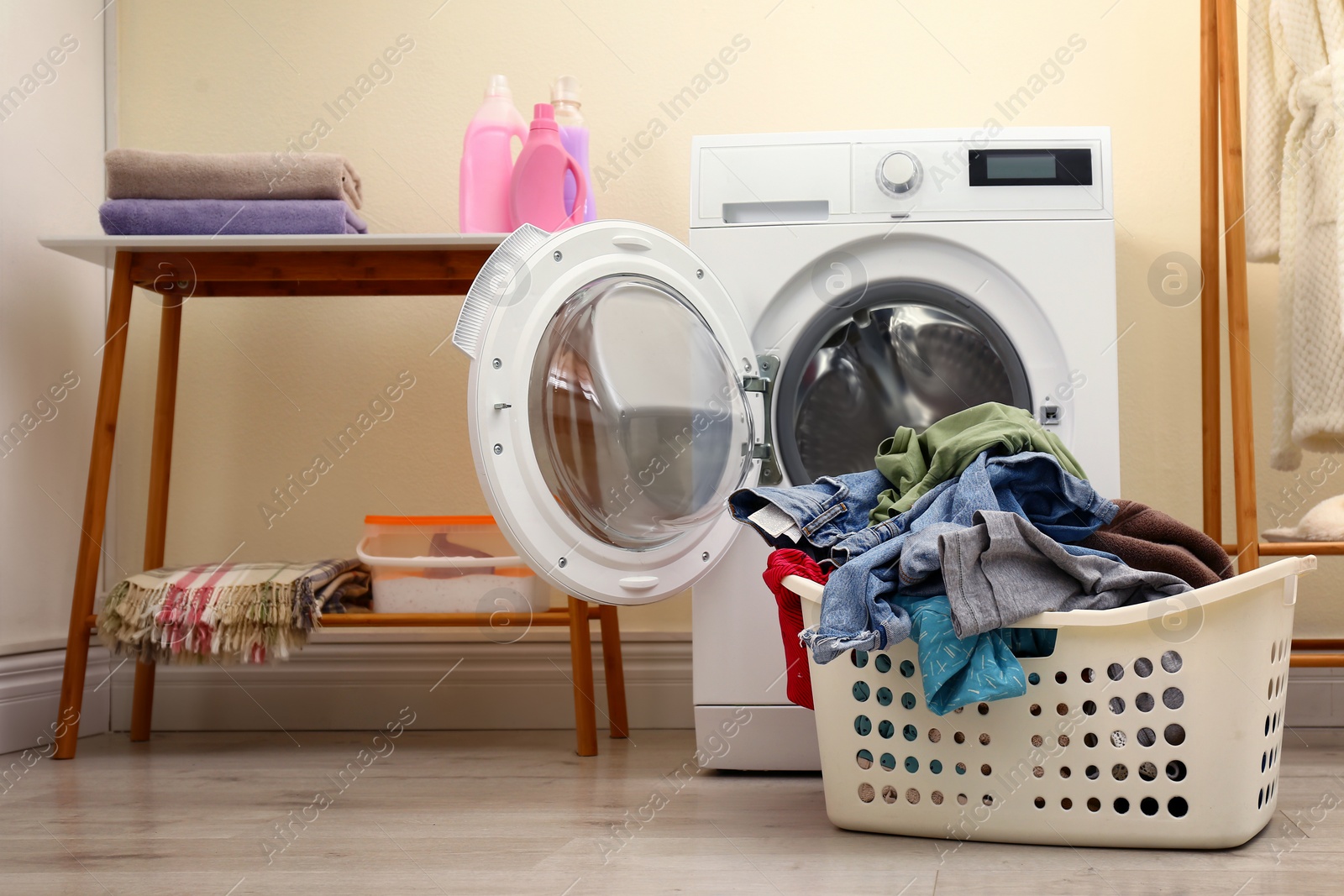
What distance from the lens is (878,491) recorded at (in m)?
1.15

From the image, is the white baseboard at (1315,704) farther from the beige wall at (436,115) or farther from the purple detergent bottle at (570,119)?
the purple detergent bottle at (570,119)

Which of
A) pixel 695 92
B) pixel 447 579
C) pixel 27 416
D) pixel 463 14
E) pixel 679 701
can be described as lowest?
pixel 679 701

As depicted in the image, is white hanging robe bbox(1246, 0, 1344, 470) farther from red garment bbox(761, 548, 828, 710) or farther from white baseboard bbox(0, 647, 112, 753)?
white baseboard bbox(0, 647, 112, 753)

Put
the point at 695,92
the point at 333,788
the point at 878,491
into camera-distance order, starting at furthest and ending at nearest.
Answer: the point at 695,92
the point at 333,788
the point at 878,491

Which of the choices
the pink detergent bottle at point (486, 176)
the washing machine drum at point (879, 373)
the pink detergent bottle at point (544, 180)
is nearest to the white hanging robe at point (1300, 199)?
the washing machine drum at point (879, 373)

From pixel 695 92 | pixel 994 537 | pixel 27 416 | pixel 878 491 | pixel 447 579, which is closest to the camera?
pixel 994 537

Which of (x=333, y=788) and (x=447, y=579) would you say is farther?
(x=447, y=579)

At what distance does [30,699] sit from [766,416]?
1.24 metres

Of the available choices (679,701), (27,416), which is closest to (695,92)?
(679,701)

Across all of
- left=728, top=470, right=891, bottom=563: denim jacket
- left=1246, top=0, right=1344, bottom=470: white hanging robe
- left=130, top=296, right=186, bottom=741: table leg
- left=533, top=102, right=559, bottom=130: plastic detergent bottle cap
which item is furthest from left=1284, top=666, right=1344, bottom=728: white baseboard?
left=130, top=296, right=186, bottom=741: table leg

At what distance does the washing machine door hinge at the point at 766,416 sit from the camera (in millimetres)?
1280

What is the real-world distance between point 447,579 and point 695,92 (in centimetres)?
97

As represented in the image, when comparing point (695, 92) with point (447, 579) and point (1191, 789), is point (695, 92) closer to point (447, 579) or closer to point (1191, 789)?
point (447, 579)

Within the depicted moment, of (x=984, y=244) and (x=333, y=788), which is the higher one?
(x=984, y=244)
